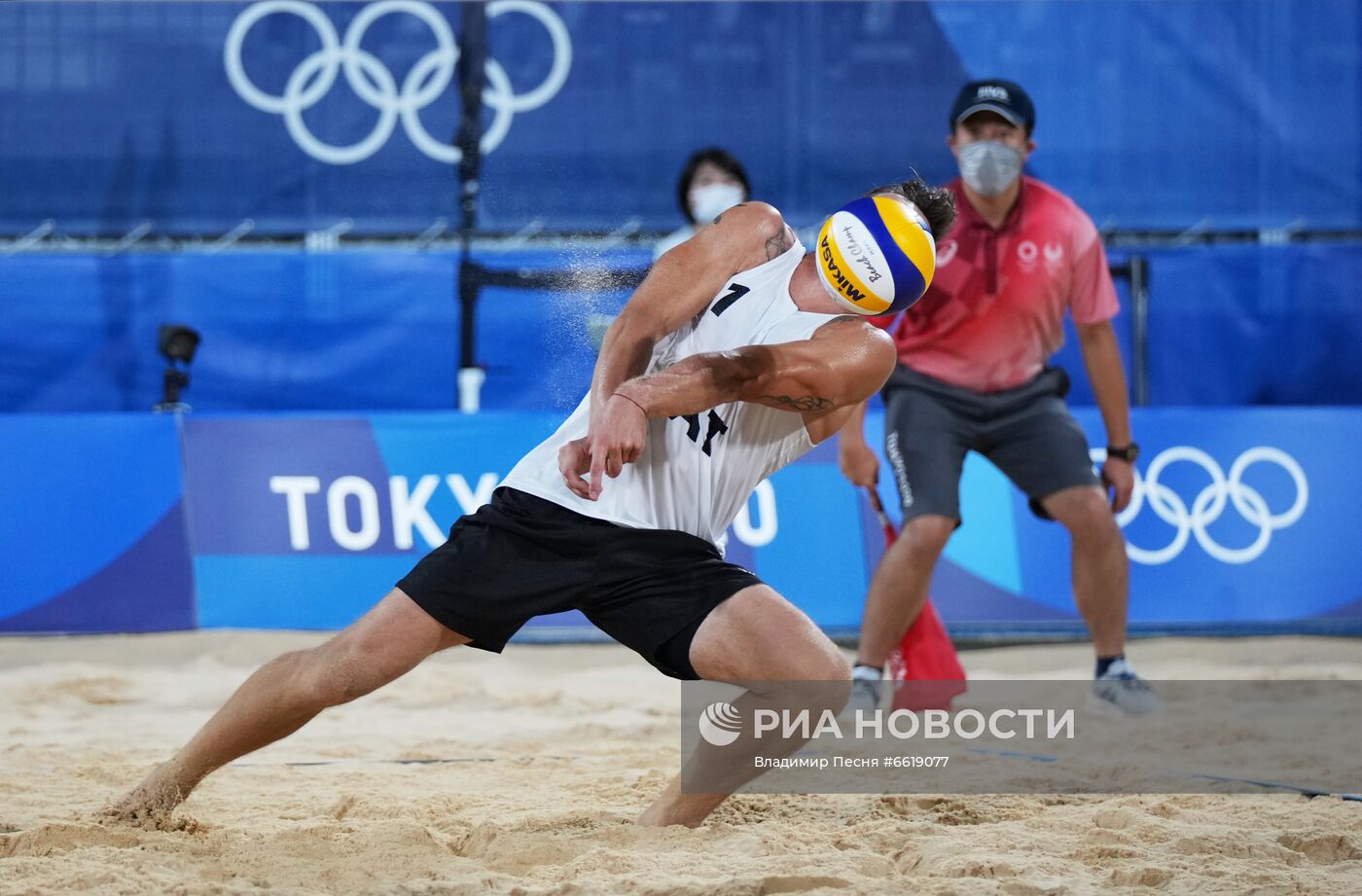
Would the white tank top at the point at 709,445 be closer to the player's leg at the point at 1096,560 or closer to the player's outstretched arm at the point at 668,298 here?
the player's outstretched arm at the point at 668,298

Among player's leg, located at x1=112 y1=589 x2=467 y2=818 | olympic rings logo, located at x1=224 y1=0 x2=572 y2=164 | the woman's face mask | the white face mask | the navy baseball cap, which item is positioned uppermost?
olympic rings logo, located at x1=224 y1=0 x2=572 y2=164

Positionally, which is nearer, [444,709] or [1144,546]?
[444,709]

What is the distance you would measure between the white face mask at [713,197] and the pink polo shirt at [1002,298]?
4.36 feet

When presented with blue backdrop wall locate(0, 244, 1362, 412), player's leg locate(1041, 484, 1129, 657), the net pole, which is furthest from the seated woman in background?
player's leg locate(1041, 484, 1129, 657)

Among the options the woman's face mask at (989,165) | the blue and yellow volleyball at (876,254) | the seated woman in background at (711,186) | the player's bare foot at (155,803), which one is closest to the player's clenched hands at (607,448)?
the blue and yellow volleyball at (876,254)

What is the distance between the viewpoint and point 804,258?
10.6ft

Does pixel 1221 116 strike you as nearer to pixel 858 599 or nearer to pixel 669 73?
pixel 669 73

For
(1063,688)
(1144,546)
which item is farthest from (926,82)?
(1063,688)

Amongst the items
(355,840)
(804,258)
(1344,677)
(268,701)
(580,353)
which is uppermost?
(804,258)

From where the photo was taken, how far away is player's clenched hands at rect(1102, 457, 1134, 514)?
5.13 metres

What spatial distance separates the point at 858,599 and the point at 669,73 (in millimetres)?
3235

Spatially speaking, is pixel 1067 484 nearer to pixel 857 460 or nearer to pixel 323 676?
pixel 857 460

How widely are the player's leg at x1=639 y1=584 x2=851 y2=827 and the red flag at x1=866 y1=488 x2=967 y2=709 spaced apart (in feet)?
6.16

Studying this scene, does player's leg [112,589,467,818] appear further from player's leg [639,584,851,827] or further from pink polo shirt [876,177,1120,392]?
pink polo shirt [876,177,1120,392]
